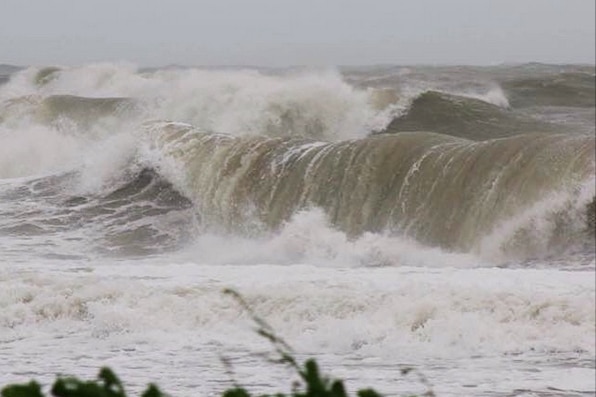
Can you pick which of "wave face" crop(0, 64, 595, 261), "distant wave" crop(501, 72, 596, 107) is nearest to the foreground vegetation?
"wave face" crop(0, 64, 595, 261)

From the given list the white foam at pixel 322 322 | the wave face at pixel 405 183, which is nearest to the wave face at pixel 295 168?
the wave face at pixel 405 183

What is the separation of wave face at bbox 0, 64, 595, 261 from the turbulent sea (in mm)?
44

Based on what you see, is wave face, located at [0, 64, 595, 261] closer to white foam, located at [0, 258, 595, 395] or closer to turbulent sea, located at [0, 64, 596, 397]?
turbulent sea, located at [0, 64, 596, 397]

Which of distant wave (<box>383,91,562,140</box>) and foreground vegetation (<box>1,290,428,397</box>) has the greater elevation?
foreground vegetation (<box>1,290,428,397</box>)

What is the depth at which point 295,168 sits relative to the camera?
1642 cm

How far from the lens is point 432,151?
1555 centimetres

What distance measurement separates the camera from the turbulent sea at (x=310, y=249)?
761 cm

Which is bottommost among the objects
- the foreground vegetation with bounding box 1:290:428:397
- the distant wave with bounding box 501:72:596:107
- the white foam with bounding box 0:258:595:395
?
the white foam with bounding box 0:258:595:395

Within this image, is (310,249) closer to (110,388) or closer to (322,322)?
(322,322)

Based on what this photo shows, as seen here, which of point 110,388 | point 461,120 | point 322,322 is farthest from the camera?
point 461,120

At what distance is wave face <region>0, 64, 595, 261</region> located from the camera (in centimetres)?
1294

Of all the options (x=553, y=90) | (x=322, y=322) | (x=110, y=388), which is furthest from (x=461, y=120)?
(x=110, y=388)

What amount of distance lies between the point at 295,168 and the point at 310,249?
311 centimetres

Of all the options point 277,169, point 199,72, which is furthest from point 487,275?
point 199,72
